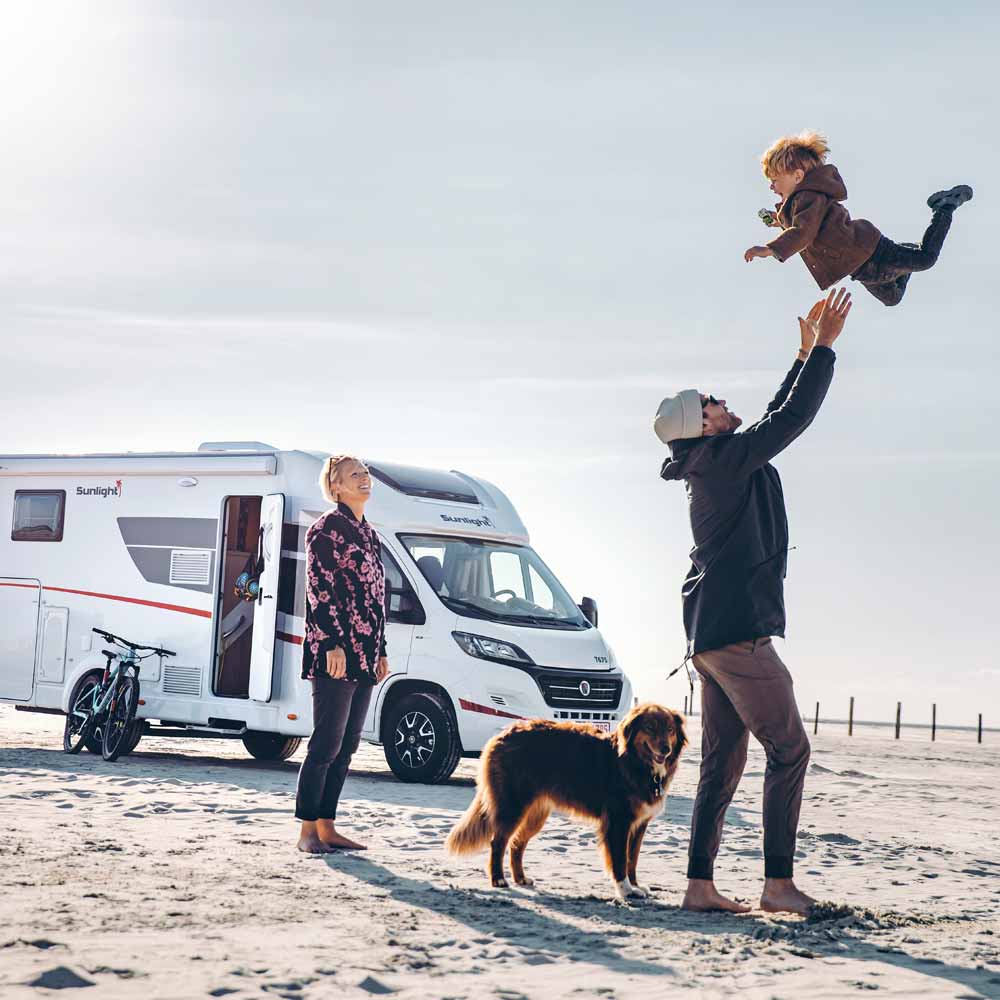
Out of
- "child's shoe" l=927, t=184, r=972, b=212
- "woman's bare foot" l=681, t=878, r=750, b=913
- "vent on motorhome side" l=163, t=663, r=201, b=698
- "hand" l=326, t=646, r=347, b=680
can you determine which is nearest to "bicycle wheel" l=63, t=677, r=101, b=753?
"vent on motorhome side" l=163, t=663, r=201, b=698

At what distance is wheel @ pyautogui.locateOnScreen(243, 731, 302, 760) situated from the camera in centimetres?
1550

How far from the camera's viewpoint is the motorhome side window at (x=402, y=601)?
42.4 ft

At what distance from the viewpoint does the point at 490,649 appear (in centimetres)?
1272

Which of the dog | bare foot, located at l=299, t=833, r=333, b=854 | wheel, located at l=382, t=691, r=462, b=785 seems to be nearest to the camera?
the dog

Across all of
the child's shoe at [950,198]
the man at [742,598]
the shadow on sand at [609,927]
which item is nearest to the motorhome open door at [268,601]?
the shadow on sand at [609,927]

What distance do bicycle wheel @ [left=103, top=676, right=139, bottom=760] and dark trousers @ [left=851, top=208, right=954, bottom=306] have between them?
32.3ft

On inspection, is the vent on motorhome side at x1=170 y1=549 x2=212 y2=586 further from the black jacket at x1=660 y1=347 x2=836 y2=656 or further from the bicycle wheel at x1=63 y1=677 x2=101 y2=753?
the black jacket at x1=660 y1=347 x2=836 y2=656

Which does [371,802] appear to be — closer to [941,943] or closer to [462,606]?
[462,606]

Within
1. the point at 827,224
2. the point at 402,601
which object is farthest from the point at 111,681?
the point at 827,224

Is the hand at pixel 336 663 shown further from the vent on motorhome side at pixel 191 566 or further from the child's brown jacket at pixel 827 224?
the vent on motorhome side at pixel 191 566

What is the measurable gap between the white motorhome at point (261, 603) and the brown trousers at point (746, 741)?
6.46 m

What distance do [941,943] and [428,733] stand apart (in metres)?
7.33

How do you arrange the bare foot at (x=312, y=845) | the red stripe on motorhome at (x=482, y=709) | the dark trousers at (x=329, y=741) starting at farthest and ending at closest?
the red stripe on motorhome at (x=482, y=709), the bare foot at (x=312, y=845), the dark trousers at (x=329, y=741)

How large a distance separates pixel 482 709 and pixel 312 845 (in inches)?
191
